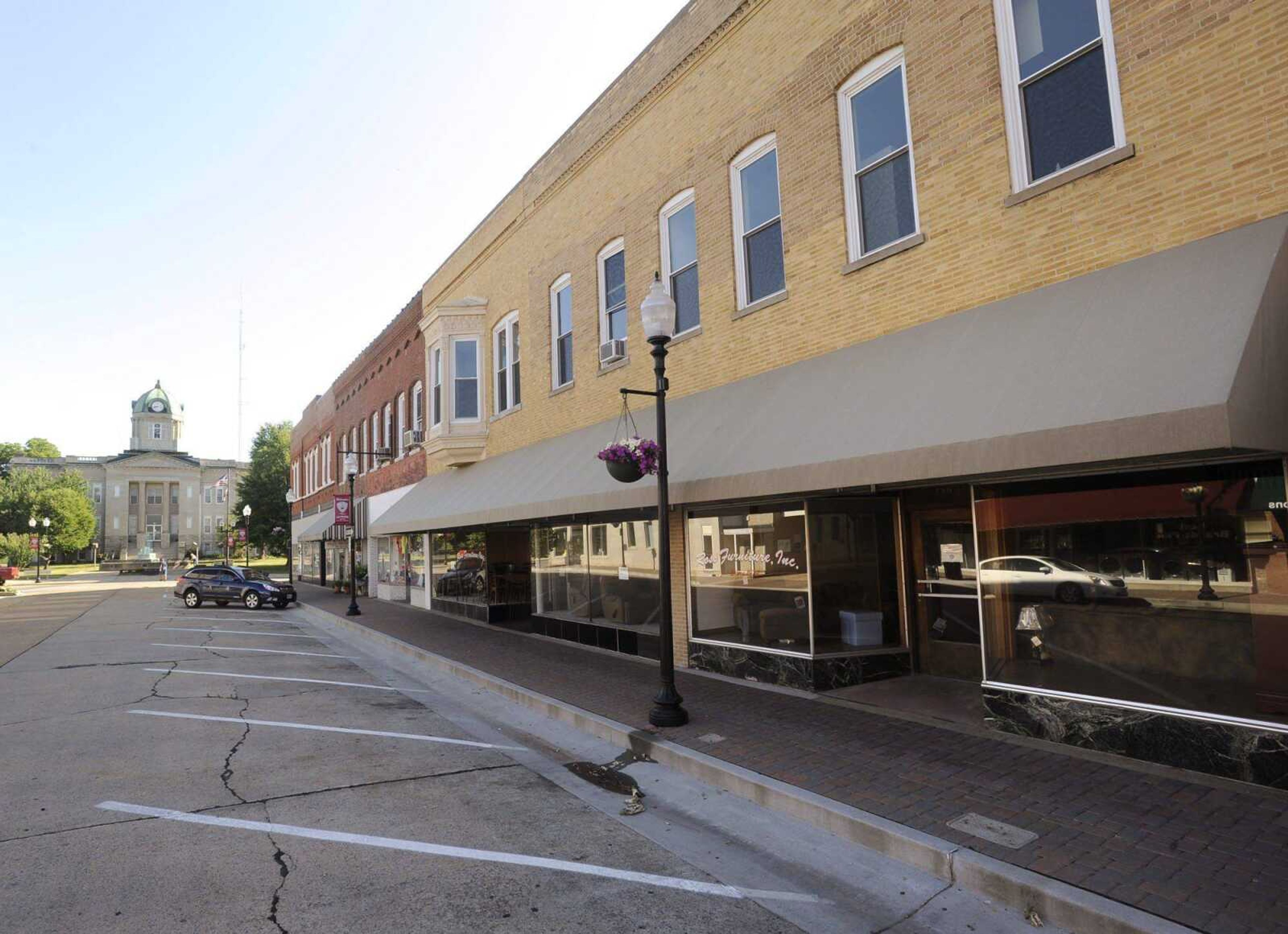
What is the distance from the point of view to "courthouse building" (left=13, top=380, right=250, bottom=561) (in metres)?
97.7

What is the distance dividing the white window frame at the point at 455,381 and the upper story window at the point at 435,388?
0.73 meters

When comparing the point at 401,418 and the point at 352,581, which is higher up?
the point at 401,418

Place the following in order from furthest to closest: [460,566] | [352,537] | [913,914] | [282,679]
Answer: [352,537], [460,566], [282,679], [913,914]

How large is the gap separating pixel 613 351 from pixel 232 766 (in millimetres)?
7805

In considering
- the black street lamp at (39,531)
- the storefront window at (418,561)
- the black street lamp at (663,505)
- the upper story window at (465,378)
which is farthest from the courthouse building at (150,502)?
the black street lamp at (663,505)

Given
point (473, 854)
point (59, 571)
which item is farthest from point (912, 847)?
point (59, 571)

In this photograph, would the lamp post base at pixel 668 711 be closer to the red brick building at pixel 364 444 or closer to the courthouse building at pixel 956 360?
the courthouse building at pixel 956 360

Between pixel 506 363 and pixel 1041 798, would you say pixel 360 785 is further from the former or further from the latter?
pixel 506 363

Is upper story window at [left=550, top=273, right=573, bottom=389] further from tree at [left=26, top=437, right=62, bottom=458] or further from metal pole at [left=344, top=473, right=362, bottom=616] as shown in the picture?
tree at [left=26, top=437, right=62, bottom=458]

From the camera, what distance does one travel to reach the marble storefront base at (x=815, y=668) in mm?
8586

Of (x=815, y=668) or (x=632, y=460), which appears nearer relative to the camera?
(x=632, y=460)

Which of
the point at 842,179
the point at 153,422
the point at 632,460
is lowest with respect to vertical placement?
the point at 632,460

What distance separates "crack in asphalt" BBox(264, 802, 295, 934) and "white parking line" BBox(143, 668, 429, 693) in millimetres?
5486

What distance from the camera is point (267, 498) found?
55656mm
